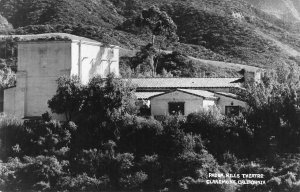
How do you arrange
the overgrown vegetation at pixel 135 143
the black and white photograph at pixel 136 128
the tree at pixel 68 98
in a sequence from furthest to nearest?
the tree at pixel 68 98 → the overgrown vegetation at pixel 135 143 → the black and white photograph at pixel 136 128

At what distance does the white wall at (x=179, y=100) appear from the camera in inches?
1516

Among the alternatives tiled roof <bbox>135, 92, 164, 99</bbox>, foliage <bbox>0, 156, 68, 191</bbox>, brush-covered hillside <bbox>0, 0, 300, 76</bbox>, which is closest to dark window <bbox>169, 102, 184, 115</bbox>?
tiled roof <bbox>135, 92, 164, 99</bbox>

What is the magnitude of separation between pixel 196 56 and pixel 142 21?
12.8m

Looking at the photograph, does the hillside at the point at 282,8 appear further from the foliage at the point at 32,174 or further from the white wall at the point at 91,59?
the foliage at the point at 32,174

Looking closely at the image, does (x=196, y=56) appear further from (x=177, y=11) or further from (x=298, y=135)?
(x=298, y=135)

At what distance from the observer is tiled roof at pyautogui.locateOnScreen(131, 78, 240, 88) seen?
1671 inches

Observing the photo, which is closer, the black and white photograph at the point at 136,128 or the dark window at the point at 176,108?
the black and white photograph at the point at 136,128

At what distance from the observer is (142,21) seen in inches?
2422

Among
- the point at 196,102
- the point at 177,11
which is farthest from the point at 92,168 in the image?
A: the point at 177,11

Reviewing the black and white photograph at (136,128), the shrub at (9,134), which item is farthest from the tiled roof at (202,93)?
the shrub at (9,134)

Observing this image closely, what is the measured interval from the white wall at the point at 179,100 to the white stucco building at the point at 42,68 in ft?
21.3

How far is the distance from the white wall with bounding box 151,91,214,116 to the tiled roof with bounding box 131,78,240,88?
10.7 feet

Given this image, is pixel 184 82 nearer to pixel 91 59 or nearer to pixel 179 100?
pixel 179 100

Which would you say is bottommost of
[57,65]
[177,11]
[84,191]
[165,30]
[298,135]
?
[84,191]
